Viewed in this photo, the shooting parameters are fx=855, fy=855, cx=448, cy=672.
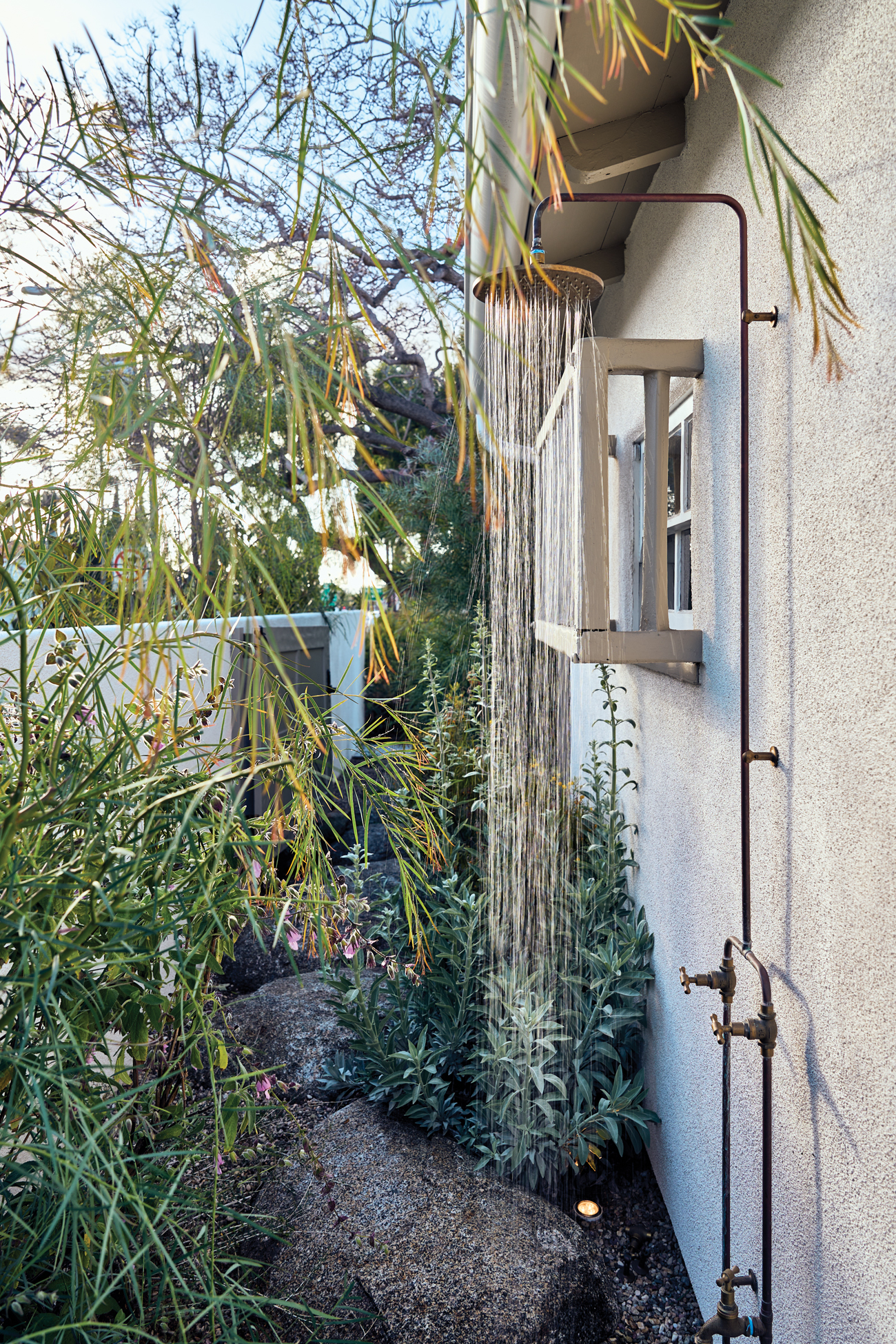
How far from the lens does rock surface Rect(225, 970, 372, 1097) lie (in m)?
2.92

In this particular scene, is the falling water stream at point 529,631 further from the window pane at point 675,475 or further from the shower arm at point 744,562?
the shower arm at point 744,562

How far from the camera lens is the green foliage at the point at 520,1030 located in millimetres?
2359

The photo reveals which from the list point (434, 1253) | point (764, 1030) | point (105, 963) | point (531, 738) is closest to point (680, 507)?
point (764, 1030)

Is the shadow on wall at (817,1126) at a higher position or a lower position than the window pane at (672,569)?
lower

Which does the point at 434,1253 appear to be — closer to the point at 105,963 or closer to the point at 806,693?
the point at 105,963

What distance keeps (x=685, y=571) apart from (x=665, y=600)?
0.52 metres

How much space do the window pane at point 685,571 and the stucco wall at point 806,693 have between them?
300 mm

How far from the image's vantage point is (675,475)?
2.45 metres

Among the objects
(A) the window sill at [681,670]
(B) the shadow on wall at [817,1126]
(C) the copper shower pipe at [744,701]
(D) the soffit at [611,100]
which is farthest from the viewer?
(A) the window sill at [681,670]

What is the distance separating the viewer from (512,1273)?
6.22 ft

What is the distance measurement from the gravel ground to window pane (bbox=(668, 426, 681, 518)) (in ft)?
6.30

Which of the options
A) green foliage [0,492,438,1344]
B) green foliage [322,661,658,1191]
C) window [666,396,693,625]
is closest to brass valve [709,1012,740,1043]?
green foliage [0,492,438,1344]

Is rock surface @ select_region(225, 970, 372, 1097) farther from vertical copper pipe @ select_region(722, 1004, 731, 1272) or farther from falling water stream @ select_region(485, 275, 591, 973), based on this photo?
vertical copper pipe @ select_region(722, 1004, 731, 1272)

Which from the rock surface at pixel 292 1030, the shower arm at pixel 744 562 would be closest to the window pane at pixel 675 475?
the shower arm at pixel 744 562
